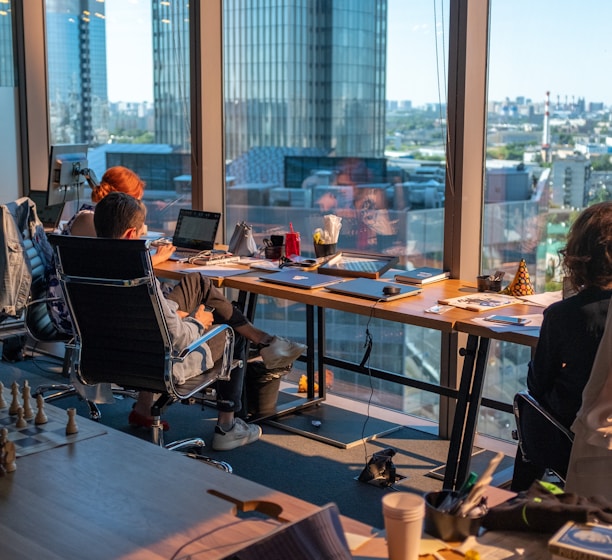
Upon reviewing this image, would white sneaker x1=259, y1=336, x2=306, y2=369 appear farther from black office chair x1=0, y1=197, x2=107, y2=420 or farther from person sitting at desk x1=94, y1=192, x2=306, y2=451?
black office chair x1=0, y1=197, x2=107, y2=420

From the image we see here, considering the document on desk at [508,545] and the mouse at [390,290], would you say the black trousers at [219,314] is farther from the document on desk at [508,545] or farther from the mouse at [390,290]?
the document on desk at [508,545]

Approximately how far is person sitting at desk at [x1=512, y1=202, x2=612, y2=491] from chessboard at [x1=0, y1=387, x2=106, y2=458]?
1.43 metres

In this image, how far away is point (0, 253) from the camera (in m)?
4.68

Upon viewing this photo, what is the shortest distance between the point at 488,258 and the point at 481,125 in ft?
2.16

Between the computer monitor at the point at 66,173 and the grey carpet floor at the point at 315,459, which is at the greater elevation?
the computer monitor at the point at 66,173

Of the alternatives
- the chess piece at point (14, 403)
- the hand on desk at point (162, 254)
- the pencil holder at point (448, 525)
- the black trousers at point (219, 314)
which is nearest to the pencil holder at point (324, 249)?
the black trousers at point (219, 314)

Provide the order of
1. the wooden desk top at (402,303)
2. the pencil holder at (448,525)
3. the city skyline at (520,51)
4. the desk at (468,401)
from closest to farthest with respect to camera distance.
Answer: the pencil holder at (448,525) → the wooden desk top at (402,303) → the desk at (468,401) → the city skyline at (520,51)

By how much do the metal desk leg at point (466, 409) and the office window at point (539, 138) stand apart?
0.72 metres

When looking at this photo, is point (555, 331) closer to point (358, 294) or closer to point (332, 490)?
point (358, 294)

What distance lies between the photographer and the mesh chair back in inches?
137

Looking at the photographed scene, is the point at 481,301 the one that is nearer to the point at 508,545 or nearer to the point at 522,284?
the point at 522,284

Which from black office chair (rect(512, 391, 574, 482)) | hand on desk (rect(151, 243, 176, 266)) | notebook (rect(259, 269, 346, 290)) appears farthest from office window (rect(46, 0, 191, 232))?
black office chair (rect(512, 391, 574, 482))

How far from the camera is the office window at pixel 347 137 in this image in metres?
4.56

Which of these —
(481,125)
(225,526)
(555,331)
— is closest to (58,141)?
(481,125)
